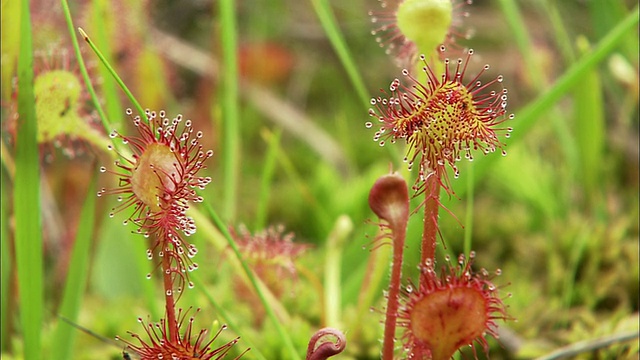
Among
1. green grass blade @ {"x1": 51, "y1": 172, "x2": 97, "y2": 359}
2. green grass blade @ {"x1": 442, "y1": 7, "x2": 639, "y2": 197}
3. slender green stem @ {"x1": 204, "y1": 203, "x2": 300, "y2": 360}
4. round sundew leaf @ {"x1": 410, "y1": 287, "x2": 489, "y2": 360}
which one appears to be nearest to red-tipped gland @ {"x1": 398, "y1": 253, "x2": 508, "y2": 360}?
round sundew leaf @ {"x1": 410, "y1": 287, "x2": 489, "y2": 360}

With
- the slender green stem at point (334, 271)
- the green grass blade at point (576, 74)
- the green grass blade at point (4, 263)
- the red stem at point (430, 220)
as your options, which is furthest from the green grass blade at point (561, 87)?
the green grass blade at point (4, 263)

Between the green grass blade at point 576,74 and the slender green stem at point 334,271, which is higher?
the green grass blade at point 576,74

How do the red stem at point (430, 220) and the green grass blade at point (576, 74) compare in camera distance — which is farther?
the green grass blade at point (576, 74)

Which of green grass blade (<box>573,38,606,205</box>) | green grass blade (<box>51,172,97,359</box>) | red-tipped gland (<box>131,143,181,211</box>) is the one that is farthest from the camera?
green grass blade (<box>573,38,606,205</box>)

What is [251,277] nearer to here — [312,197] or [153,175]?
[153,175]

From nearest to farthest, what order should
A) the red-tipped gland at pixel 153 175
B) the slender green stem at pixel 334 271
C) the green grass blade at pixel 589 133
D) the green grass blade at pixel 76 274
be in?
the red-tipped gland at pixel 153 175, the green grass blade at pixel 76 274, the slender green stem at pixel 334 271, the green grass blade at pixel 589 133

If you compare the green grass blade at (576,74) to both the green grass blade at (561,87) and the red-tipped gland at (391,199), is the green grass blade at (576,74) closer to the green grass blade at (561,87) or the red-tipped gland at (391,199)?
the green grass blade at (561,87)

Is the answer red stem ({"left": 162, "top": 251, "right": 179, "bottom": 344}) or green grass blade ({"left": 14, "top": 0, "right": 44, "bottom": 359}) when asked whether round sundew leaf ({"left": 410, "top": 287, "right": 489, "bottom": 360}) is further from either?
green grass blade ({"left": 14, "top": 0, "right": 44, "bottom": 359})
